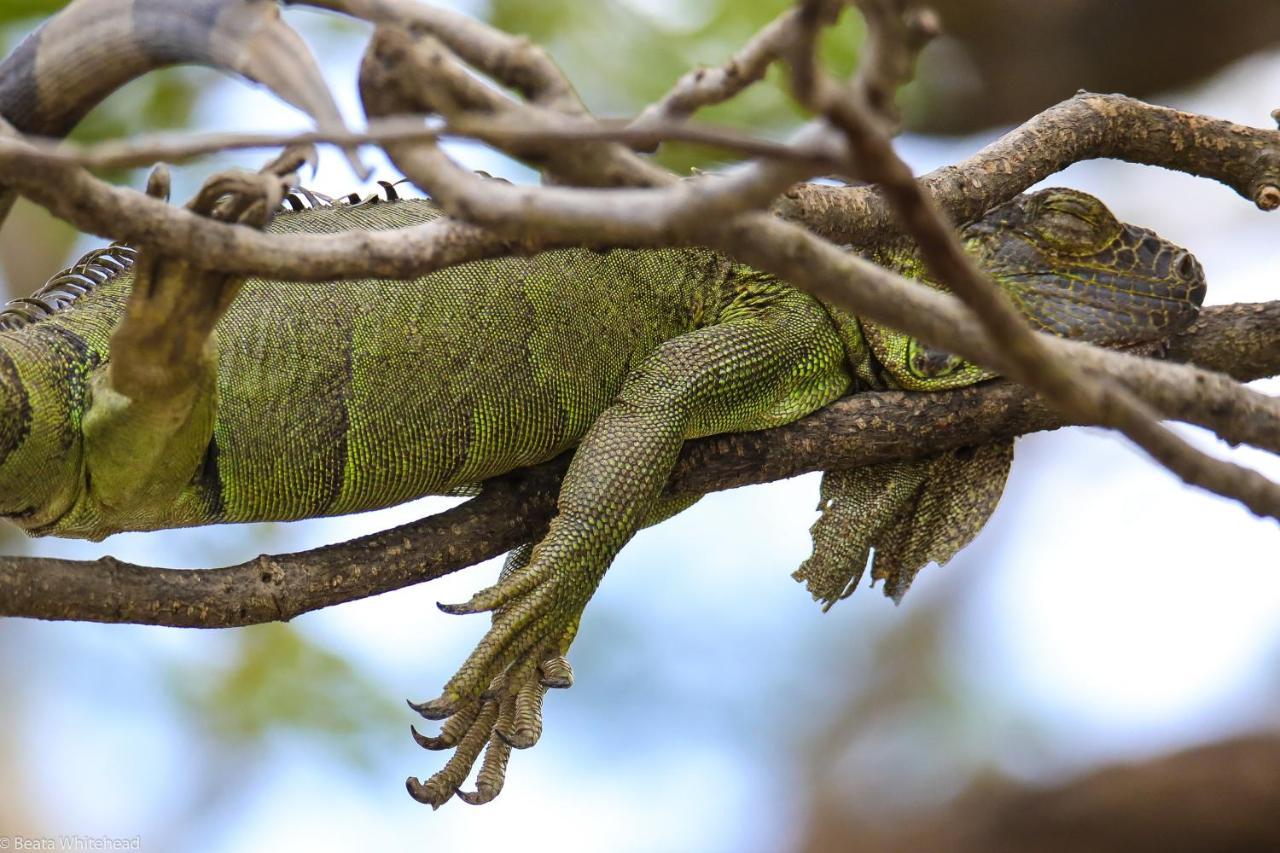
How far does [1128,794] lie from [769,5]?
18.4ft

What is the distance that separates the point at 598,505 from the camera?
427cm

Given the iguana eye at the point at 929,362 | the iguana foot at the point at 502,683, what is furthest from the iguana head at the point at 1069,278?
the iguana foot at the point at 502,683

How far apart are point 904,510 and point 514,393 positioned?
152cm

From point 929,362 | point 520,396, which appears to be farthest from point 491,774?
point 929,362

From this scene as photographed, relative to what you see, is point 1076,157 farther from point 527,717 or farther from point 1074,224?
point 527,717

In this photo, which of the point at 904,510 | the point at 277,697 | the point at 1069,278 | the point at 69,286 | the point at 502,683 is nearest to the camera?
the point at 69,286

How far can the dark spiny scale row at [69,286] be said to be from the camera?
13.4 ft

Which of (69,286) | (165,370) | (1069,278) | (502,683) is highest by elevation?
(1069,278)

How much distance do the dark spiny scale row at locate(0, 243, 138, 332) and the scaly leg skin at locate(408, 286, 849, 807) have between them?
1608 mm

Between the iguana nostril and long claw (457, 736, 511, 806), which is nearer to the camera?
long claw (457, 736, 511, 806)

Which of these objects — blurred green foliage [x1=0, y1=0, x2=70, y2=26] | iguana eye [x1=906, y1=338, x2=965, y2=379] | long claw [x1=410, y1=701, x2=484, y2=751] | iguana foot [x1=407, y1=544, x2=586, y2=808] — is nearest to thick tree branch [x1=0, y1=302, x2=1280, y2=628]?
iguana eye [x1=906, y1=338, x2=965, y2=379]

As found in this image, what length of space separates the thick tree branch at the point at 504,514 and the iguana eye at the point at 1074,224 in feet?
1.47

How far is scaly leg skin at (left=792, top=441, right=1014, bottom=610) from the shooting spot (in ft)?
15.6

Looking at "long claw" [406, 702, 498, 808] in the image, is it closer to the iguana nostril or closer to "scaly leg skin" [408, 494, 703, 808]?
"scaly leg skin" [408, 494, 703, 808]
